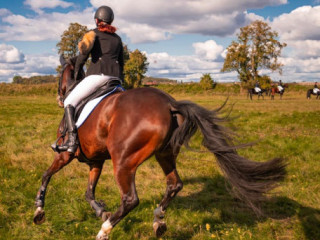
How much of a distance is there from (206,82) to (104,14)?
57706 mm

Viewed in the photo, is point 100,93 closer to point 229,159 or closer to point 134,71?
point 229,159

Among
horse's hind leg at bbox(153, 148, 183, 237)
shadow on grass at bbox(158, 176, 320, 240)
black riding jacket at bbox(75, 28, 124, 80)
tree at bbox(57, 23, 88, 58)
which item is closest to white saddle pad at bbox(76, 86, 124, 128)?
black riding jacket at bbox(75, 28, 124, 80)

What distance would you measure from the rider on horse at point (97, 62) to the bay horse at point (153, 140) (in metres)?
0.31

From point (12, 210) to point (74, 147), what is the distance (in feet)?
6.57

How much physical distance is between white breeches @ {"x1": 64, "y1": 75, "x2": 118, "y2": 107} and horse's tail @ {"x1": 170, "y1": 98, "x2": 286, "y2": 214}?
1.37 metres

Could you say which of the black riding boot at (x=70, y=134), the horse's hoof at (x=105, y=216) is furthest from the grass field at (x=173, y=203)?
the black riding boot at (x=70, y=134)

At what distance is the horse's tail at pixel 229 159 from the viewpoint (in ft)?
13.0

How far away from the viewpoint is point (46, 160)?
8508 millimetres

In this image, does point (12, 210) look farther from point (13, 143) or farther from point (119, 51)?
point (13, 143)

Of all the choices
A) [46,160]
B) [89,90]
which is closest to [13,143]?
[46,160]

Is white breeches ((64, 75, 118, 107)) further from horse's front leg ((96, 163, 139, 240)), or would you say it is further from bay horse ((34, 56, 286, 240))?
horse's front leg ((96, 163, 139, 240))

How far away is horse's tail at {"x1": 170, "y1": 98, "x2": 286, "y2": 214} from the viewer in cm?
396

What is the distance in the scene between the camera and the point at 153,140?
3.71 m

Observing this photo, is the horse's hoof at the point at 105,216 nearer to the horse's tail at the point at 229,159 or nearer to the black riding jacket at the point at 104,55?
the horse's tail at the point at 229,159
